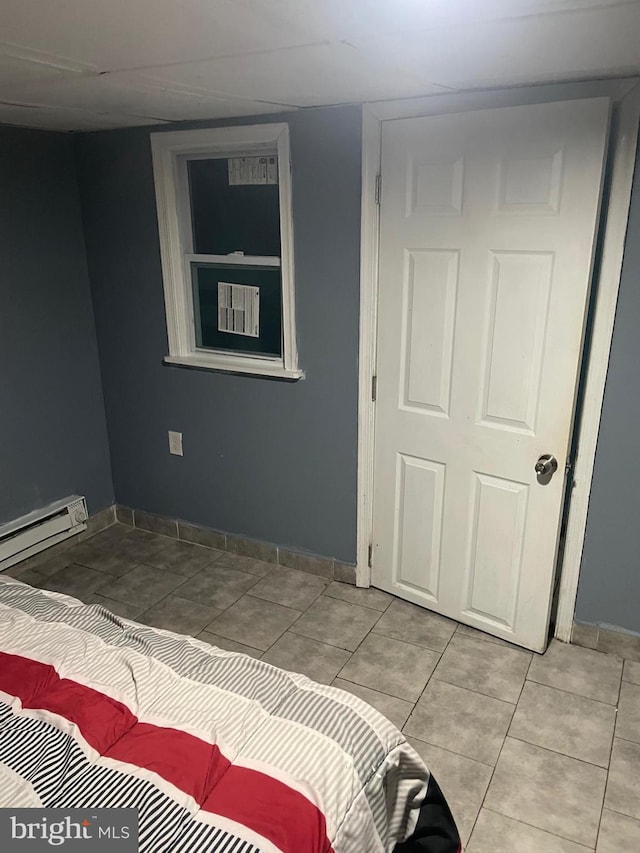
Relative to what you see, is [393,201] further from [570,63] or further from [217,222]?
[217,222]

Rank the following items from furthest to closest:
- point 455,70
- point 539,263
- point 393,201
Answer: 1. point 393,201
2. point 539,263
3. point 455,70

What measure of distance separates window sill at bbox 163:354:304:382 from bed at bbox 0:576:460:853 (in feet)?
4.79

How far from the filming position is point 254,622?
2.89 m

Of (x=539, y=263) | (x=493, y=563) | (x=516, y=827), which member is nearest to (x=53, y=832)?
(x=516, y=827)

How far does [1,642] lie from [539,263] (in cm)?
205

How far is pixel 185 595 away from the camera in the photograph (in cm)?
312

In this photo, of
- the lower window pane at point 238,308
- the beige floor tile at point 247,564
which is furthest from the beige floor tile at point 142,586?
the lower window pane at point 238,308

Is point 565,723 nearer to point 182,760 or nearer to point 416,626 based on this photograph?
point 416,626

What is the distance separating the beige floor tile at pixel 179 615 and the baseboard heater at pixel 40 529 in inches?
31.7

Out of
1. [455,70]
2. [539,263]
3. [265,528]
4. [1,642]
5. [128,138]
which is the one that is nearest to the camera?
[1,642]

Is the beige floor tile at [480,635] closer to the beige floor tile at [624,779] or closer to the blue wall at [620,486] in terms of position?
the blue wall at [620,486]

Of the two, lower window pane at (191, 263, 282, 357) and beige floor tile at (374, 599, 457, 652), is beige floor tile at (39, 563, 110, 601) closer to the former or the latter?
lower window pane at (191, 263, 282, 357)

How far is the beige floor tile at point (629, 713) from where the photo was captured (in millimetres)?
2242

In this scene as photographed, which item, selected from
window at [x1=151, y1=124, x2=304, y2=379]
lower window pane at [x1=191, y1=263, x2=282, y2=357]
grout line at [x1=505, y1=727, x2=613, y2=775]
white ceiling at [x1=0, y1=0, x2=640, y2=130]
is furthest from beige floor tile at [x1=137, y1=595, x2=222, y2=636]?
white ceiling at [x1=0, y1=0, x2=640, y2=130]
